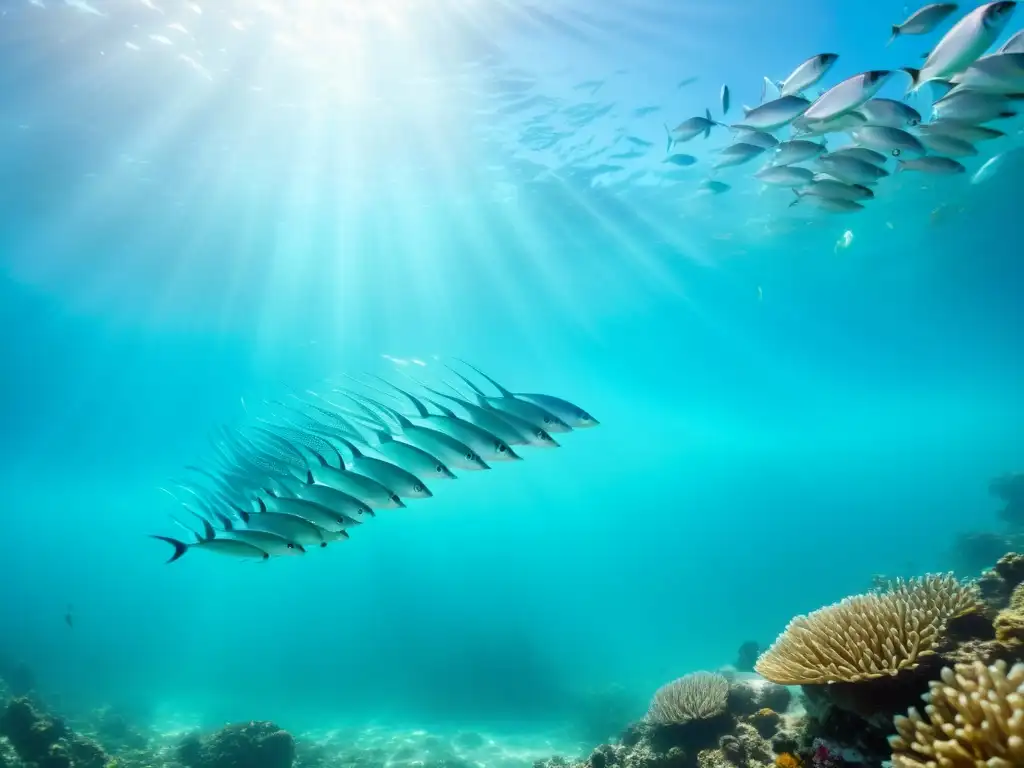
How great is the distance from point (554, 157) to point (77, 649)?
78254 millimetres

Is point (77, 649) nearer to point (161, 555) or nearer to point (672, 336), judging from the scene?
point (161, 555)

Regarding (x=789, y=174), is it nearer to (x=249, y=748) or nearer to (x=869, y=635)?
(x=869, y=635)

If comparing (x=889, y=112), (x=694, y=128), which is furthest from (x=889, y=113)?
(x=694, y=128)

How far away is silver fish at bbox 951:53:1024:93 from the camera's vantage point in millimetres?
3793

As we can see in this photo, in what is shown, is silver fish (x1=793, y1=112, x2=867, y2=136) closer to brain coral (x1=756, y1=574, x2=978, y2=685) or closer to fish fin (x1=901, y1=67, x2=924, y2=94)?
fish fin (x1=901, y1=67, x2=924, y2=94)

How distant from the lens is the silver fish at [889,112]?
4.45m

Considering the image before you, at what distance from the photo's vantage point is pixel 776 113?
4.74m

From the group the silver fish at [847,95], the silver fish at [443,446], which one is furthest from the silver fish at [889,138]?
the silver fish at [443,446]

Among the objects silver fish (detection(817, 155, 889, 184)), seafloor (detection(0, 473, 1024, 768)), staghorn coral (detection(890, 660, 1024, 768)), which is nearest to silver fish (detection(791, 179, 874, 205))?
silver fish (detection(817, 155, 889, 184))

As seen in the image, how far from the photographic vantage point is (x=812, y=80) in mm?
4688

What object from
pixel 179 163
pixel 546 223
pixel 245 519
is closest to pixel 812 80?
pixel 245 519

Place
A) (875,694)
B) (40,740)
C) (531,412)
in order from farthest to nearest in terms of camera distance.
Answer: (40,740)
(531,412)
(875,694)

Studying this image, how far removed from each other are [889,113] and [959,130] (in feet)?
2.83

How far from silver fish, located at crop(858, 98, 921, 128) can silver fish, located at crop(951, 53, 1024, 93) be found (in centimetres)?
42
